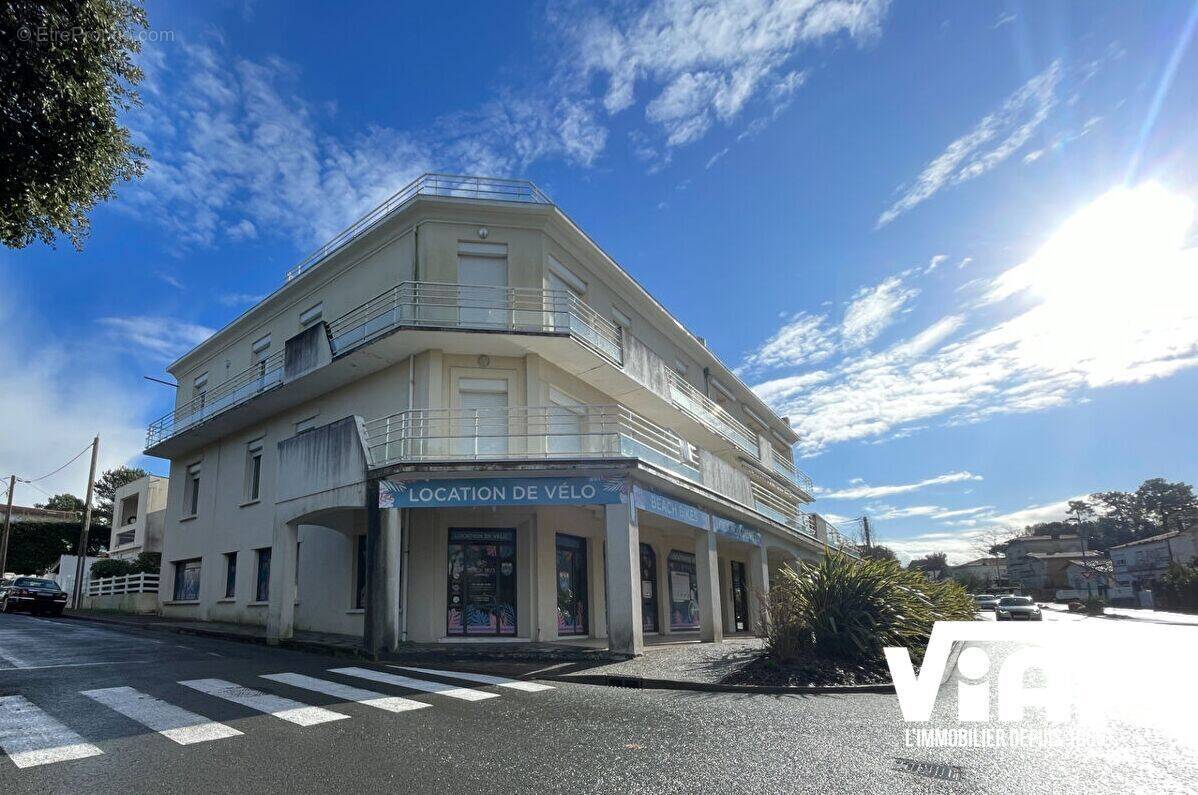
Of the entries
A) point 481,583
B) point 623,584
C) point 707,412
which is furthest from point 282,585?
point 707,412

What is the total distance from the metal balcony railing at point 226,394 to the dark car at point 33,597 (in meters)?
5.92

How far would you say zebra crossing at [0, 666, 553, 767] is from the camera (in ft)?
18.8

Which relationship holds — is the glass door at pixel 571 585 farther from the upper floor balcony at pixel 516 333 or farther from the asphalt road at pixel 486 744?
the asphalt road at pixel 486 744

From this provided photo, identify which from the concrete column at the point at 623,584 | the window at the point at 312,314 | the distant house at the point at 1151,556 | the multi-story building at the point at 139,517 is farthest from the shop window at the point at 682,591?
the distant house at the point at 1151,556

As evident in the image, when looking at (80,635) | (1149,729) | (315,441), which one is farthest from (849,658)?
(80,635)

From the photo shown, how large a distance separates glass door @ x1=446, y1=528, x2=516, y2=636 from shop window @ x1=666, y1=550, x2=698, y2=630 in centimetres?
694

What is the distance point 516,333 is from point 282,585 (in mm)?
7436

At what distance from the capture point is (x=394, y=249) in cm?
1720

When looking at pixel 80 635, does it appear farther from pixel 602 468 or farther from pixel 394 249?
pixel 602 468

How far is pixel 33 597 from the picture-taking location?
23797 mm

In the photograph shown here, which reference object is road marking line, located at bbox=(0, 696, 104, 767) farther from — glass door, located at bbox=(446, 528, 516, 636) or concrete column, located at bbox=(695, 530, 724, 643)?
concrete column, located at bbox=(695, 530, 724, 643)

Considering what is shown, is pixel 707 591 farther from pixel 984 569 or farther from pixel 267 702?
pixel 984 569

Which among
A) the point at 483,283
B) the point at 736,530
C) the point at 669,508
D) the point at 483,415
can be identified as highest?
the point at 483,283

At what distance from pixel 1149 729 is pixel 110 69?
14.9m
